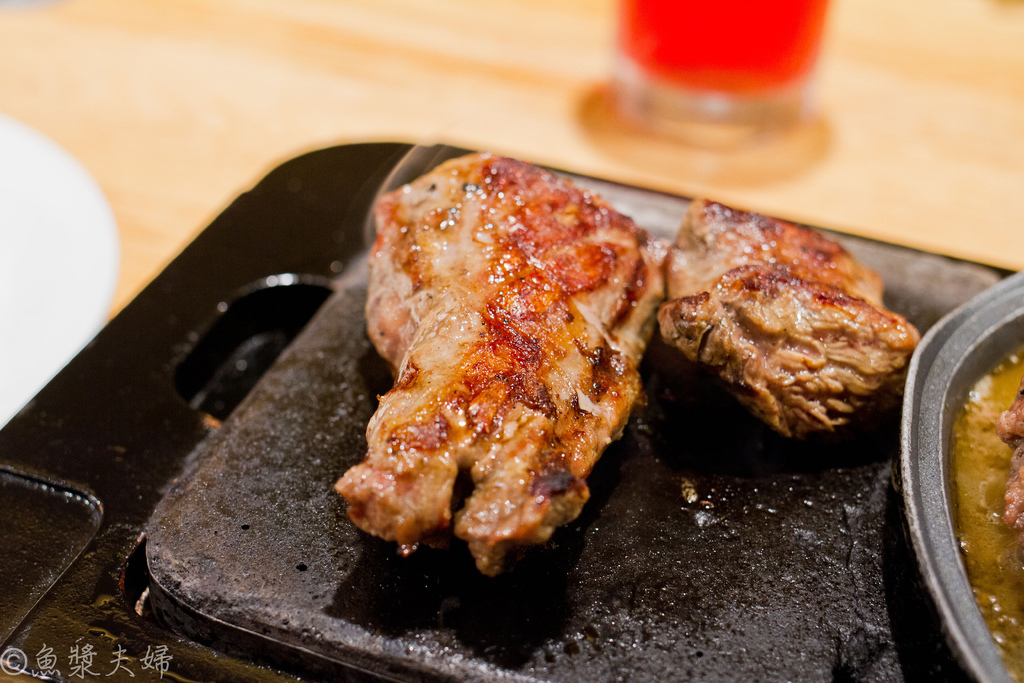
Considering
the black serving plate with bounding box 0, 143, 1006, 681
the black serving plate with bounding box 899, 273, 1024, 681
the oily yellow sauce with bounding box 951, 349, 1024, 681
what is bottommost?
the black serving plate with bounding box 0, 143, 1006, 681

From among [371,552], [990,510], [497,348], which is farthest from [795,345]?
[371,552]

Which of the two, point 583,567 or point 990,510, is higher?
point 990,510

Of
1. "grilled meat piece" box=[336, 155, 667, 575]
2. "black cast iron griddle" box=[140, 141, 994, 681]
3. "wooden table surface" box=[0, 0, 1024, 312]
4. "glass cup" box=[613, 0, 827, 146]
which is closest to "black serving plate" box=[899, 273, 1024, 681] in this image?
"black cast iron griddle" box=[140, 141, 994, 681]

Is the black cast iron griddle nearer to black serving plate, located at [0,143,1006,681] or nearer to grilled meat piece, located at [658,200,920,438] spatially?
black serving plate, located at [0,143,1006,681]

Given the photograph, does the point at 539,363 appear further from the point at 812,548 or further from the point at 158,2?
the point at 158,2

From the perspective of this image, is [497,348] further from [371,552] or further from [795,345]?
[795,345]
